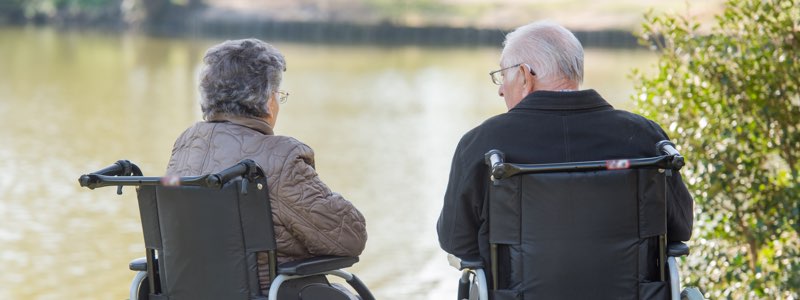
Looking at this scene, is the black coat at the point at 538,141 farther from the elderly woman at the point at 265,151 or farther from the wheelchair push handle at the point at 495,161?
the elderly woman at the point at 265,151

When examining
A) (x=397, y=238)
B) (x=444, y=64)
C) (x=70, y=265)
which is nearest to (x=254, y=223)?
(x=70, y=265)

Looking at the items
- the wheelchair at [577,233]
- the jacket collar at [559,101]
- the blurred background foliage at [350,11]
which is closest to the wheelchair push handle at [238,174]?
the wheelchair at [577,233]

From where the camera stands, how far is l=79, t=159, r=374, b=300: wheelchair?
3117 millimetres

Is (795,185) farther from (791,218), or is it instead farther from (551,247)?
(551,247)

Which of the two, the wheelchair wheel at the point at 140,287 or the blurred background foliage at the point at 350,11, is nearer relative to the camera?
the wheelchair wheel at the point at 140,287

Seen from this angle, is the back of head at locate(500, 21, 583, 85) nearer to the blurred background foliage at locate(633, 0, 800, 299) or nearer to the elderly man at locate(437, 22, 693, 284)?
the elderly man at locate(437, 22, 693, 284)

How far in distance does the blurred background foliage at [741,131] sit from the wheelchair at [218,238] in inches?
84.6

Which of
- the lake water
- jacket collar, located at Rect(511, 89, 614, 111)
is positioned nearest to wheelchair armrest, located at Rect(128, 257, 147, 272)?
jacket collar, located at Rect(511, 89, 614, 111)

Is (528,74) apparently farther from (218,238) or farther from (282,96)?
(218,238)

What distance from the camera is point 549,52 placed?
3.17 meters

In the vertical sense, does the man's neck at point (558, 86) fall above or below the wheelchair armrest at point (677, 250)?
above

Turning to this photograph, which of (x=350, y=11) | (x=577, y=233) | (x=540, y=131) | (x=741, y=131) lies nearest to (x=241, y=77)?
(x=540, y=131)

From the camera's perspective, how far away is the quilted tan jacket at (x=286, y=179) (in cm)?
317

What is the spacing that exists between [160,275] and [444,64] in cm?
3305
